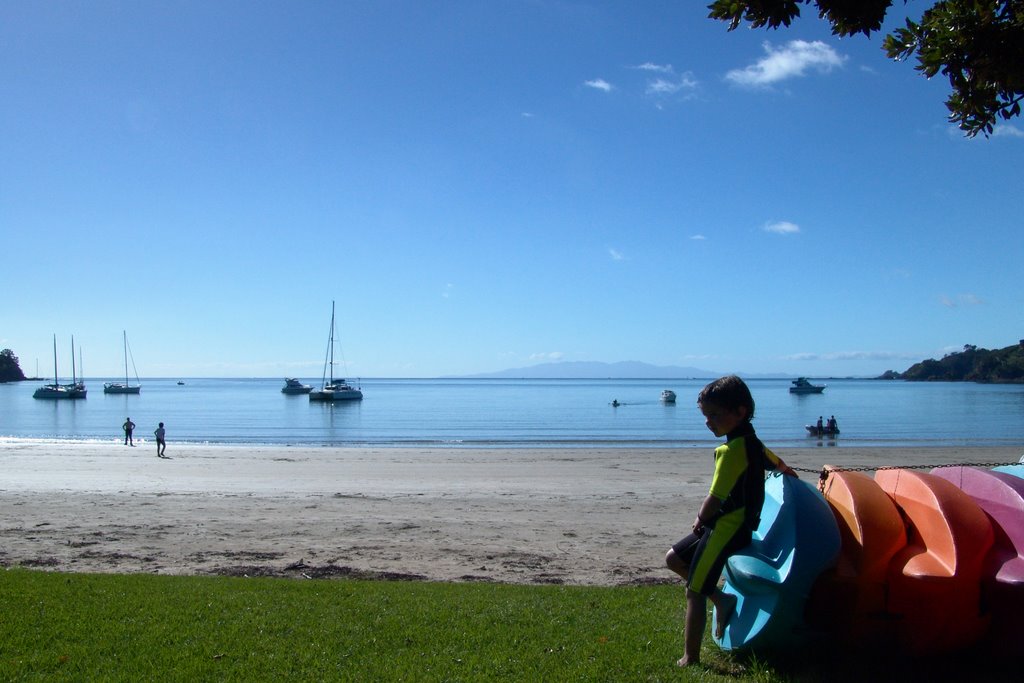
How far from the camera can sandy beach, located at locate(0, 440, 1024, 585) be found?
9.86 meters


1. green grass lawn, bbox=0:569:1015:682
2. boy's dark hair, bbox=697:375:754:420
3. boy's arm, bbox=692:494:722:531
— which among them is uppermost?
boy's dark hair, bbox=697:375:754:420

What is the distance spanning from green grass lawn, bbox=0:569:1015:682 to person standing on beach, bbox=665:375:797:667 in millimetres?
442

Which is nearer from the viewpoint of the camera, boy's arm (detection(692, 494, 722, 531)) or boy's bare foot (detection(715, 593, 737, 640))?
boy's arm (detection(692, 494, 722, 531))

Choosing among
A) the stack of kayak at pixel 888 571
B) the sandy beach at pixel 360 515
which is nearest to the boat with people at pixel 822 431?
the sandy beach at pixel 360 515

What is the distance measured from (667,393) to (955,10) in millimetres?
88773

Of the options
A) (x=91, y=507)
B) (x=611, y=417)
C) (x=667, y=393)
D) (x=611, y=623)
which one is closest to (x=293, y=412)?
(x=611, y=417)

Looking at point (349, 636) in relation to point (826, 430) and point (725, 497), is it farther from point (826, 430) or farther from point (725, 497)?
point (826, 430)

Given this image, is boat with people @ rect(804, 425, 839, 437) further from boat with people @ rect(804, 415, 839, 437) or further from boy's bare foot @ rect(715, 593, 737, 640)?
boy's bare foot @ rect(715, 593, 737, 640)

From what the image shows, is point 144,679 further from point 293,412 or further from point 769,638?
point 293,412

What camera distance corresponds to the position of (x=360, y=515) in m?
14.9

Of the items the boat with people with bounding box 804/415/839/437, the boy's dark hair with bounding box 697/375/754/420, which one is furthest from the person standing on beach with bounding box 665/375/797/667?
the boat with people with bounding box 804/415/839/437

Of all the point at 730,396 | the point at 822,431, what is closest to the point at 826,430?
the point at 822,431

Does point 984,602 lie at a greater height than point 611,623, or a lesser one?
greater

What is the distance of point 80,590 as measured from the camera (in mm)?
6449
